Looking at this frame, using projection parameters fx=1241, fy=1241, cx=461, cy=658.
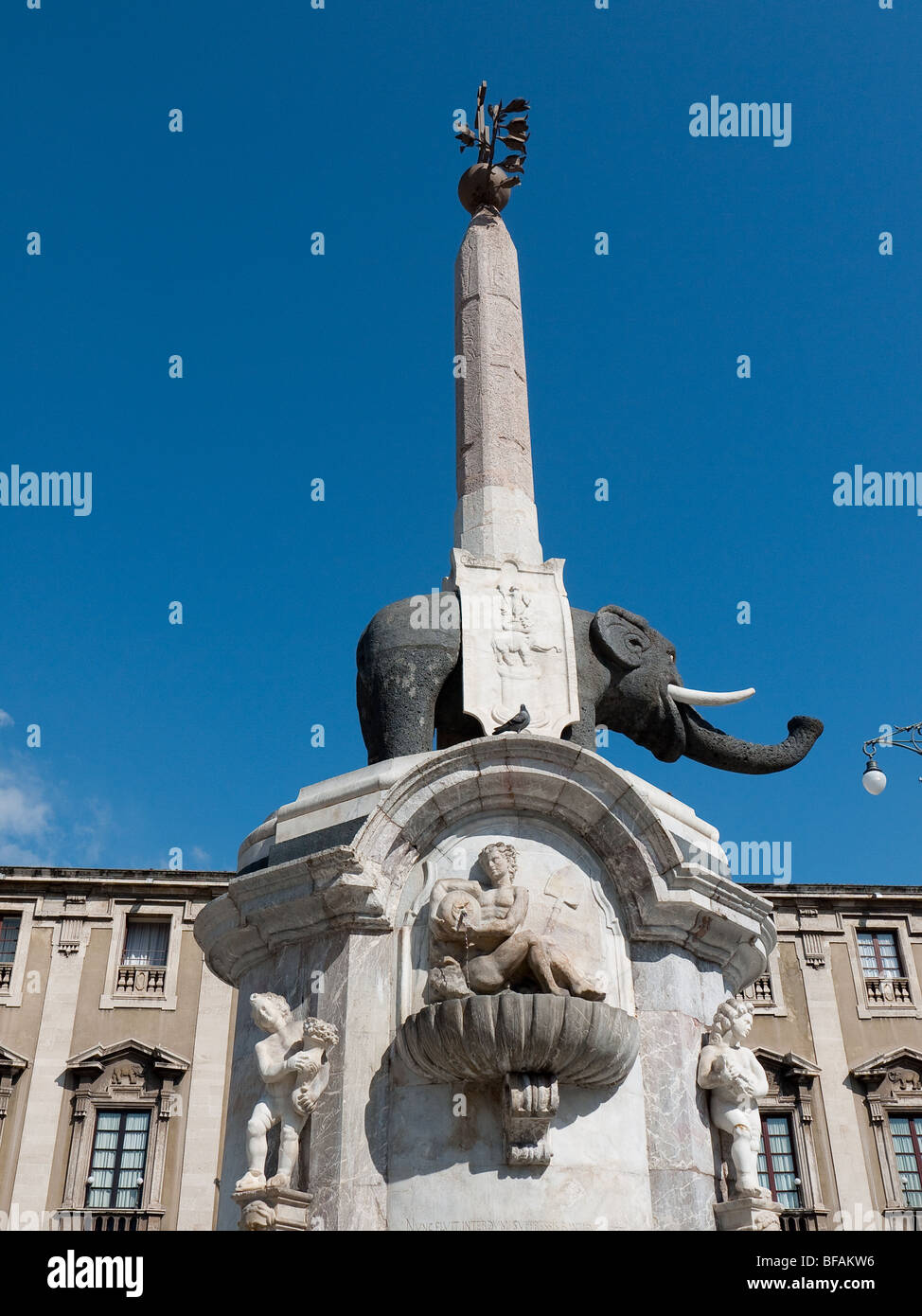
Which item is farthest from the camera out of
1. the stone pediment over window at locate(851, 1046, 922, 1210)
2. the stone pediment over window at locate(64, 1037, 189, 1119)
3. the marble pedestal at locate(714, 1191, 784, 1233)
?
the stone pediment over window at locate(851, 1046, 922, 1210)

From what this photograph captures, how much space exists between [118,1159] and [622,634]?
2134cm

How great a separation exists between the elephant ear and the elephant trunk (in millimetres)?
767

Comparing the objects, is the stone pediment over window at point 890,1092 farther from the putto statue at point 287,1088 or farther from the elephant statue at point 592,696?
the putto statue at point 287,1088

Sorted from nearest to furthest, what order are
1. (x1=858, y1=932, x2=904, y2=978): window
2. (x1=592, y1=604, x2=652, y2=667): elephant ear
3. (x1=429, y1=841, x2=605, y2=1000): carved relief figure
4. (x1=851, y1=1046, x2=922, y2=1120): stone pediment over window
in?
(x1=429, y1=841, x2=605, y2=1000): carved relief figure < (x1=592, y1=604, x2=652, y2=667): elephant ear < (x1=851, y1=1046, x2=922, y2=1120): stone pediment over window < (x1=858, y1=932, x2=904, y2=978): window

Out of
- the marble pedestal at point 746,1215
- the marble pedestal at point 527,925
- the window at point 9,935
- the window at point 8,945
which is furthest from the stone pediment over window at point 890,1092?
the marble pedestal at point 746,1215

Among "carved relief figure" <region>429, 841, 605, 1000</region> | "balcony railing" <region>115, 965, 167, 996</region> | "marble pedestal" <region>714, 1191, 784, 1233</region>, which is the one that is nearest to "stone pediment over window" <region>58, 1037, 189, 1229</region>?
"balcony railing" <region>115, 965, 167, 996</region>

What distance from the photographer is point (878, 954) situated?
31438 mm

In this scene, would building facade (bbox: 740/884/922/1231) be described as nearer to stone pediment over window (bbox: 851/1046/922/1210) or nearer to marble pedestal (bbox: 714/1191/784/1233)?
stone pediment over window (bbox: 851/1046/922/1210)

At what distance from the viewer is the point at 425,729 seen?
1091cm

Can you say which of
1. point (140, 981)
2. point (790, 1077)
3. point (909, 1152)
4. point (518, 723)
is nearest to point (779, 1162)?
point (790, 1077)

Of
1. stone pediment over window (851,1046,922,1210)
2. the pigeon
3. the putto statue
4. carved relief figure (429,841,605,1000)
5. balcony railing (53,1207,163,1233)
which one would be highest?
stone pediment over window (851,1046,922,1210)

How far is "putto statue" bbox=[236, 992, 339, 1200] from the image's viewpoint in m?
8.67
